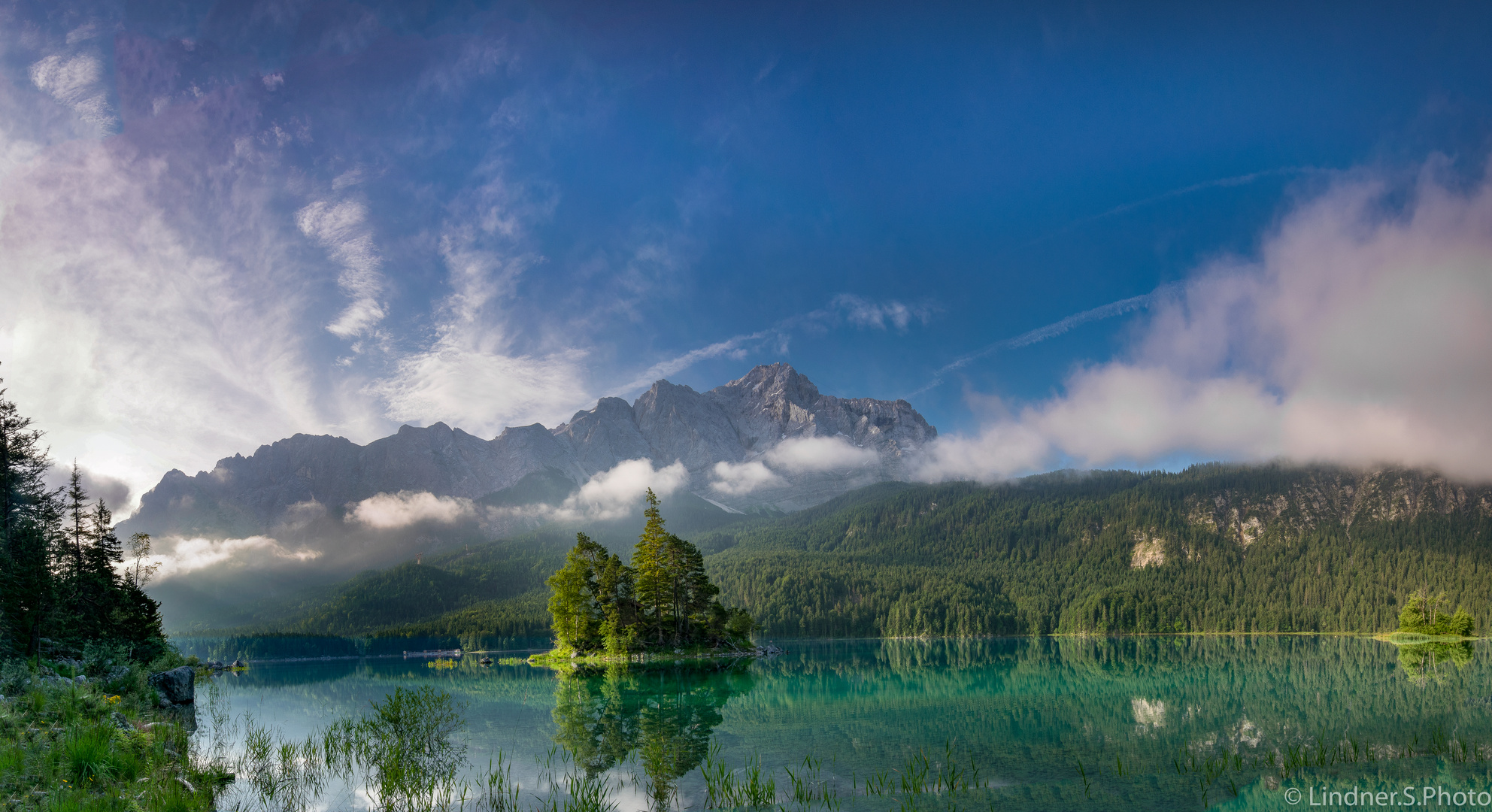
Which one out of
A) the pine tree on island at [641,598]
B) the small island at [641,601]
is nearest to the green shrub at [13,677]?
the pine tree on island at [641,598]

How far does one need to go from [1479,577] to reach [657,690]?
23126 cm

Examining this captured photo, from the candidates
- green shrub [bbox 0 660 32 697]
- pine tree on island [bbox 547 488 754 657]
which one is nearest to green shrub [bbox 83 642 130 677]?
green shrub [bbox 0 660 32 697]

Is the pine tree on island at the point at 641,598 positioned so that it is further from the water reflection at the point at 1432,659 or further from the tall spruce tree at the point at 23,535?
the water reflection at the point at 1432,659

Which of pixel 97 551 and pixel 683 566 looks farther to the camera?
pixel 683 566

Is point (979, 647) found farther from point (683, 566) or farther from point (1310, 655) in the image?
point (683, 566)

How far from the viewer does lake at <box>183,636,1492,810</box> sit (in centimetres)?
1884

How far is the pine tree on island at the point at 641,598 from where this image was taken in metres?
72.8

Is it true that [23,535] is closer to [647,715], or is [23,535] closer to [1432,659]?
[647,715]

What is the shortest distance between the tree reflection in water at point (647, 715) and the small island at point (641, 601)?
4.51 metres

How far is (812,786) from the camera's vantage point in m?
20.7

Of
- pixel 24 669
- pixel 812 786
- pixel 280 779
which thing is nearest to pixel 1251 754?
pixel 812 786

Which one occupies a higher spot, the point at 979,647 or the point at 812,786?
the point at 812,786

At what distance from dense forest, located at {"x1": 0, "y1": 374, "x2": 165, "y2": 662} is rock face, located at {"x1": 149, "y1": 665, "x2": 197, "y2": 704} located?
11.2 ft

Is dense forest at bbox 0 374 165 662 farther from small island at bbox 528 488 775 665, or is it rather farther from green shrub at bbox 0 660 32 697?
small island at bbox 528 488 775 665
